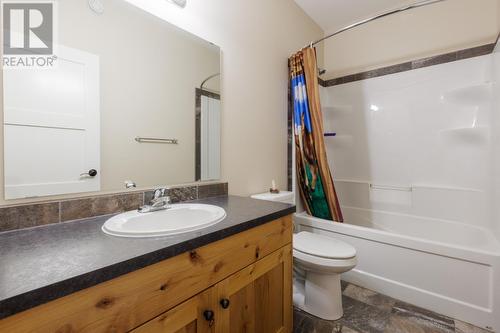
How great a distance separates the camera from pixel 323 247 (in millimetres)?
1554

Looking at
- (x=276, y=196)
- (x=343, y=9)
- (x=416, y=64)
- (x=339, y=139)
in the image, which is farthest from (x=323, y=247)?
(x=343, y=9)

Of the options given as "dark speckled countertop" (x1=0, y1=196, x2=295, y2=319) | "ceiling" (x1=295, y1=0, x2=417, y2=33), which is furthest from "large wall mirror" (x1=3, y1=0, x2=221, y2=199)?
"ceiling" (x1=295, y1=0, x2=417, y2=33)

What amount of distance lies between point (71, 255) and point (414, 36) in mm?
3152

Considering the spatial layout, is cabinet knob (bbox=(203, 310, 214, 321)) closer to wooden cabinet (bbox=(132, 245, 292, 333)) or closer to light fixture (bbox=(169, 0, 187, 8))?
wooden cabinet (bbox=(132, 245, 292, 333))

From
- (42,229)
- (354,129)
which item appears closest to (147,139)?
(42,229)

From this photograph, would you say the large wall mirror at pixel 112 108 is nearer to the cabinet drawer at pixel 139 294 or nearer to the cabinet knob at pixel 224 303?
the cabinet drawer at pixel 139 294

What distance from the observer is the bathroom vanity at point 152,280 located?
0.49 meters

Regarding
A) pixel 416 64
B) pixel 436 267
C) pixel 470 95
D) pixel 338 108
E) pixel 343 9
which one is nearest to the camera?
pixel 436 267

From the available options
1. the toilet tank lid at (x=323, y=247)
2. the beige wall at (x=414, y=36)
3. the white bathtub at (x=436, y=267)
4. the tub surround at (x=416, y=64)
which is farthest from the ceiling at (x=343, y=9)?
the toilet tank lid at (x=323, y=247)

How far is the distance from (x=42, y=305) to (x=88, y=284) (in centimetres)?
8

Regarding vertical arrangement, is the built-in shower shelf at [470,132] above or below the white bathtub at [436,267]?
above

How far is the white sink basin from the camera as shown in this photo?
2.63 ft

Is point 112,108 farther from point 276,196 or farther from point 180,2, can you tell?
point 276,196

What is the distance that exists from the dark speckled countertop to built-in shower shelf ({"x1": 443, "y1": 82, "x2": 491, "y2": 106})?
2.36 metres
